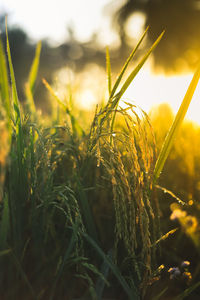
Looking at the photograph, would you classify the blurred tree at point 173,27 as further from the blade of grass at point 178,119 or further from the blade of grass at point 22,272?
the blade of grass at point 22,272

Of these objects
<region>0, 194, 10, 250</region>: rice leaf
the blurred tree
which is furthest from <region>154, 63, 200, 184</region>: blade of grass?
the blurred tree

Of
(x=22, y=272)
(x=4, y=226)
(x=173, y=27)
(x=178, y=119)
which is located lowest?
(x=22, y=272)

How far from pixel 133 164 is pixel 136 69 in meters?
0.38

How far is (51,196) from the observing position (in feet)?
3.51

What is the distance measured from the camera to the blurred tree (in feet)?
51.4

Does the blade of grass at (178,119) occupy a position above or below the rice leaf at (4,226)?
above

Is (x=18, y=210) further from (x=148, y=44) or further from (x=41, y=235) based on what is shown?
(x=148, y=44)

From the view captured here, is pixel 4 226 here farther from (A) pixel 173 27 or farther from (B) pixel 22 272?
(A) pixel 173 27

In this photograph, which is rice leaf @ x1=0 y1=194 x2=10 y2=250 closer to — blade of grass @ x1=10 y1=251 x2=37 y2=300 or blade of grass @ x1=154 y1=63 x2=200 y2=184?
blade of grass @ x1=10 y1=251 x2=37 y2=300

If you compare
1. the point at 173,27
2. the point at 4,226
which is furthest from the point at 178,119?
the point at 173,27

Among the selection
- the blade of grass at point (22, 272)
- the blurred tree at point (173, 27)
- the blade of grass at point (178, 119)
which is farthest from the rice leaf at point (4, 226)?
the blurred tree at point (173, 27)

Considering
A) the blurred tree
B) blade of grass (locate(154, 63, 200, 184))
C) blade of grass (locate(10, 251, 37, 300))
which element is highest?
the blurred tree

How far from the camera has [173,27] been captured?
15.9 metres

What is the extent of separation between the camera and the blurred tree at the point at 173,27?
15672 millimetres
